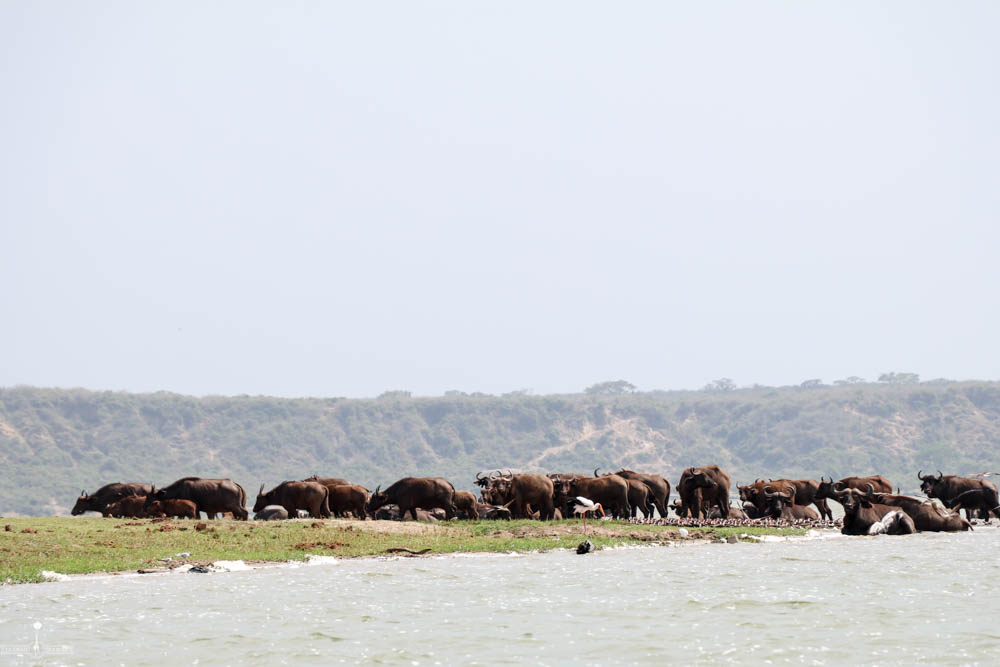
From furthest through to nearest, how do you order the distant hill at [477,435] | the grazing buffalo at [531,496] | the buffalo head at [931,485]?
the distant hill at [477,435], the buffalo head at [931,485], the grazing buffalo at [531,496]

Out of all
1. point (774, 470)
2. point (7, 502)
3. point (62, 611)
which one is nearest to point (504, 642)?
point (62, 611)

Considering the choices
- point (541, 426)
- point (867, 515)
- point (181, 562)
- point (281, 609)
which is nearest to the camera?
point (281, 609)

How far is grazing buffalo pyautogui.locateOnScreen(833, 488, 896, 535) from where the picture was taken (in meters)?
33.1

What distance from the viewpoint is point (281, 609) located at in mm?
19250

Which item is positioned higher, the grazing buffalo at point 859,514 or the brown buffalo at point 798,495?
the brown buffalo at point 798,495

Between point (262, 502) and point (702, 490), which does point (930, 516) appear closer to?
point (702, 490)

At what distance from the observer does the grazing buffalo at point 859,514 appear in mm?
33094

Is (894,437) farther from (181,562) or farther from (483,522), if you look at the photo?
(181,562)

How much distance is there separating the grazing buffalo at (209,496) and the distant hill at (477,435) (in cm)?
7061

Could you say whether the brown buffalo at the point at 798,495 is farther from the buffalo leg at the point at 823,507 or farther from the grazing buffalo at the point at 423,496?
the grazing buffalo at the point at 423,496

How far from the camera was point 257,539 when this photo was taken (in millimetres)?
27984

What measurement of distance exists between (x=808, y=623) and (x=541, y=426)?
13054cm

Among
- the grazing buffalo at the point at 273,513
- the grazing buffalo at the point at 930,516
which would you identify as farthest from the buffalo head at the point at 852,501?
the grazing buffalo at the point at 273,513

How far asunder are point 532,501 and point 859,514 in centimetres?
887
